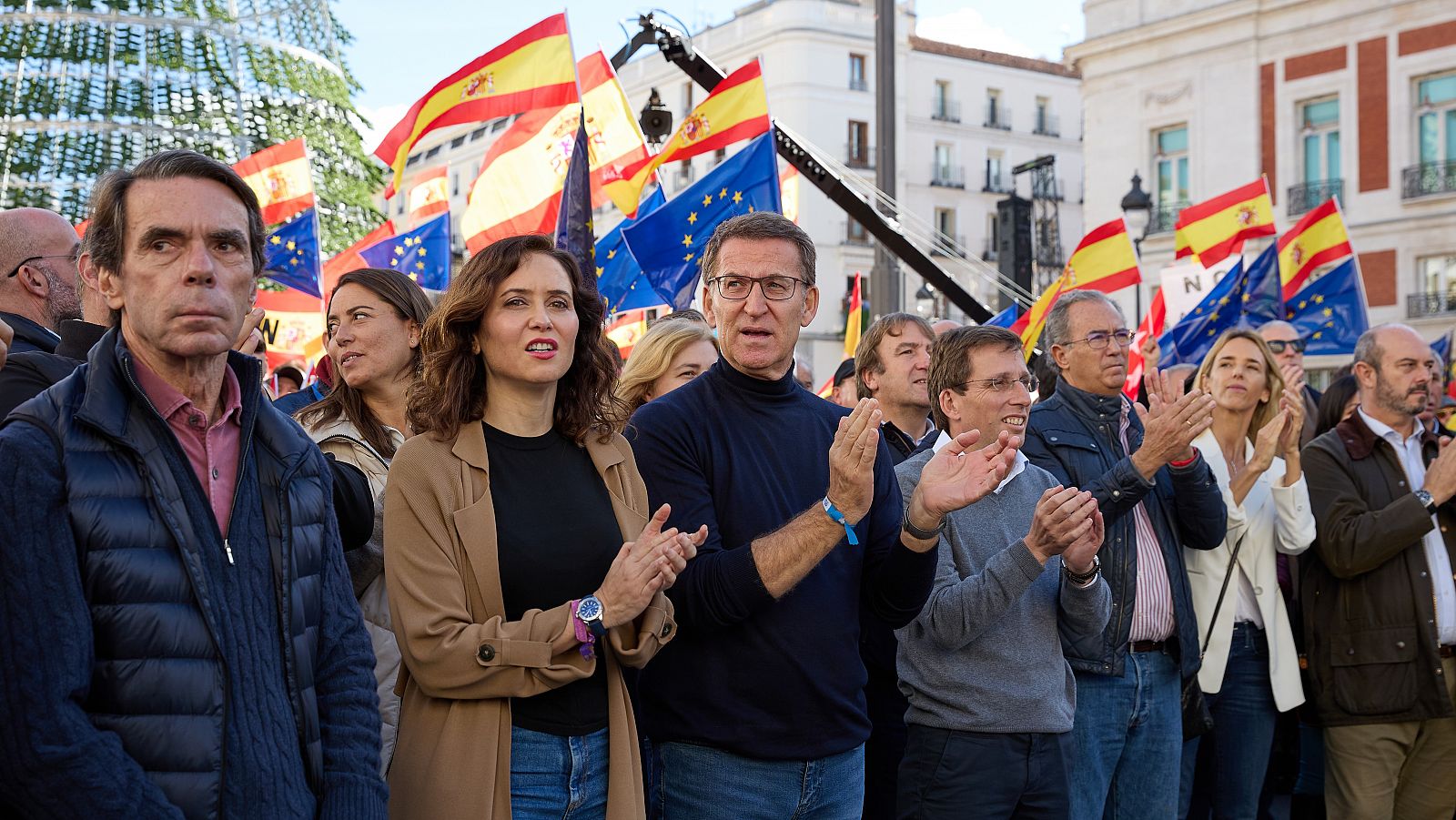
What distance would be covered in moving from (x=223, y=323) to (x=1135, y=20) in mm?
30345

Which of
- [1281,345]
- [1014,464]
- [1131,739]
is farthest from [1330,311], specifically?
[1014,464]

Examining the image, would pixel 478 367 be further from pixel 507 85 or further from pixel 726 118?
pixel 726 118

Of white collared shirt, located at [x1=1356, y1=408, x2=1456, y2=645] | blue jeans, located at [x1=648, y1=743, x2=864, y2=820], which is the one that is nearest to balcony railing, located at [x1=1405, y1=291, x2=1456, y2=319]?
white collared shirt, located at [x1=1356, y1=408, x2=1456, y2=645]

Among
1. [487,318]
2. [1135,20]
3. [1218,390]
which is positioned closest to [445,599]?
[487,318]

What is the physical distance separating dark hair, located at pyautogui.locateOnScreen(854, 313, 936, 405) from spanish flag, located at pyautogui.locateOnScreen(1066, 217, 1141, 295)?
4782 millimetres

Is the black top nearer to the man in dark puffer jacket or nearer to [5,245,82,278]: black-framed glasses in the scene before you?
the man in dark puffer jacket

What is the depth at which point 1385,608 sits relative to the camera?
235 inches

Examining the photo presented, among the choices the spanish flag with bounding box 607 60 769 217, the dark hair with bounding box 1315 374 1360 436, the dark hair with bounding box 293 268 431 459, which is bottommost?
the dark hair with bounding box 1315 374 1360 436

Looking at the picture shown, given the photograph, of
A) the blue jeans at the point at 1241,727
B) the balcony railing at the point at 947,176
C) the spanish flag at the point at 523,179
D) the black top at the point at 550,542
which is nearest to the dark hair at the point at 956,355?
the black top at the point at 550,542

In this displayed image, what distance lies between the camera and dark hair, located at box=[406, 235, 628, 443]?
3273mm

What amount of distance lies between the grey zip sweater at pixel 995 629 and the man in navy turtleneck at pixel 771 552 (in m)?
0.39

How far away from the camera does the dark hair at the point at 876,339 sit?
5.91 m

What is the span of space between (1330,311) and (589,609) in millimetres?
9311

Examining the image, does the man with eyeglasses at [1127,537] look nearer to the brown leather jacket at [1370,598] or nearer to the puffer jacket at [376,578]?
the brown leather jacket at [1370,598]
